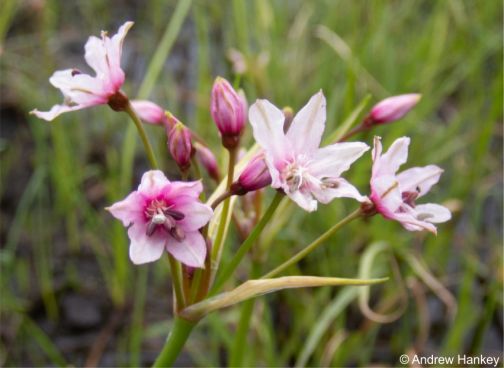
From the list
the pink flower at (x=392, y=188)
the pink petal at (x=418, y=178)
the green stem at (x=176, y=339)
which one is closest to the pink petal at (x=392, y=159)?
the pink flower at (x=392, y=188)

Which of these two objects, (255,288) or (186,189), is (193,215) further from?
(255,288)

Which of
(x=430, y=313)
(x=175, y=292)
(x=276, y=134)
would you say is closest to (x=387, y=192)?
(x=276, y=134)

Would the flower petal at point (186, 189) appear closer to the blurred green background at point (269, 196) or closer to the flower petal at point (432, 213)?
the flower petal at point (432, 213)

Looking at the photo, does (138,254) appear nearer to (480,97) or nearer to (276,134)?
(276,134)

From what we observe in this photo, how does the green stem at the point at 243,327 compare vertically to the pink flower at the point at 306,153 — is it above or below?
below

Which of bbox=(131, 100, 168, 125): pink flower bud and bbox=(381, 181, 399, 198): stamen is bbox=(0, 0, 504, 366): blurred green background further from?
bbox=(381, 181, 399, 198): stamen

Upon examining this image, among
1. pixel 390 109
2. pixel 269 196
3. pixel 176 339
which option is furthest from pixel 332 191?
pixel 269 196
